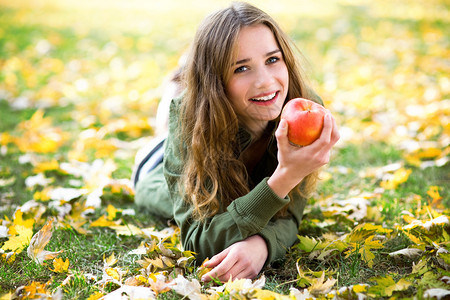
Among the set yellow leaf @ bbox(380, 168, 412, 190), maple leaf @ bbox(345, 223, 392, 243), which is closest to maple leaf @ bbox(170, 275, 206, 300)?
maple leaf @ bbox(345, 223, 392, 243)

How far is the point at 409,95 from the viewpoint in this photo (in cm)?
457

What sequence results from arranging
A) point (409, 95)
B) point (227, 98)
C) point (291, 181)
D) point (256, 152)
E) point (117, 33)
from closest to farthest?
point (291, 181)
point (227, 98)
point (256, 152)
point (409, 95)
point (117, 33)

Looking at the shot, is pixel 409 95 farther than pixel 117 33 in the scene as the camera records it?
No

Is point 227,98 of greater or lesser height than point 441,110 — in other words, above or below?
above

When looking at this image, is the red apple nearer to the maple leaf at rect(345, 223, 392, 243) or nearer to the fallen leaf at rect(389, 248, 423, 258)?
the maple leaf at rect(345, 223, 392, 243)

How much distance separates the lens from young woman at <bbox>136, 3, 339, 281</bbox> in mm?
1994

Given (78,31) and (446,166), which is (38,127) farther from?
(78,31)

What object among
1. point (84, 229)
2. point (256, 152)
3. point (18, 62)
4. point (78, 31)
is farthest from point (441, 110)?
point (78, 31)

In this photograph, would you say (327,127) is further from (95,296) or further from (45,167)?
(45,167)

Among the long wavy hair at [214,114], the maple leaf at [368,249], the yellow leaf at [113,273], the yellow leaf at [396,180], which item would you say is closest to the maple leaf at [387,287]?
the maple leaf at [368,249]

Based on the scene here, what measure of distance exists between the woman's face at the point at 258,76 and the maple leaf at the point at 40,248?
45.5 inches

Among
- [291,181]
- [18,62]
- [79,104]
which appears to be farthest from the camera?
[18,62]

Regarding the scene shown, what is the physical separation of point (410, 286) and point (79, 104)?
4.17 metres

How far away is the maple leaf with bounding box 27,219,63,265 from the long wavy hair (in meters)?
0.73
